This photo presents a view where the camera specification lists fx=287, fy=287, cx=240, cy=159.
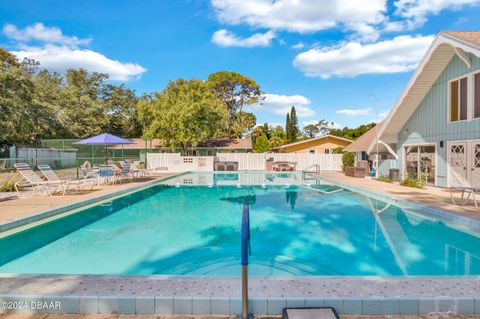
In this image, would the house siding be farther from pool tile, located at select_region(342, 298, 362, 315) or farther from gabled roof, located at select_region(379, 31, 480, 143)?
pool tile, located at select_region(342, 298, 362, 315)

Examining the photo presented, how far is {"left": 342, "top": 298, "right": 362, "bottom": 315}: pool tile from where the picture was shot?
9.56ft

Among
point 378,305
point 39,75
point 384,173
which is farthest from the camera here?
point 39,75

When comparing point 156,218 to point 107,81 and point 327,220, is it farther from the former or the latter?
point 107,81

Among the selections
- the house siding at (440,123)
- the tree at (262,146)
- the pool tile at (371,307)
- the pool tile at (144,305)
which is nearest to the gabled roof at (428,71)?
the house siding at (440,123)

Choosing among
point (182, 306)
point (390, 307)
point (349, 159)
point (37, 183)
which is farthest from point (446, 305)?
point (349, 159)

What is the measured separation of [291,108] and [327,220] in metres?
49.2

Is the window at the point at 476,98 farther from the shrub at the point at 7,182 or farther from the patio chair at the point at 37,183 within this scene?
the shrub at the point at 7,182

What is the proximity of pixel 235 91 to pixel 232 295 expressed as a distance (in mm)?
47370

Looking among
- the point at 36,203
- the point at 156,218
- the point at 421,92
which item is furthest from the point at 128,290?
the point at 421,92

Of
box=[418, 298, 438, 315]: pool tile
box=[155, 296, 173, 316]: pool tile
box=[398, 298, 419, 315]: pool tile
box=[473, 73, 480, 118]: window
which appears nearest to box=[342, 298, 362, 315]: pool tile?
box=[398, 298, 419, 315]: pool tile

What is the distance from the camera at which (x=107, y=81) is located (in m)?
41.4

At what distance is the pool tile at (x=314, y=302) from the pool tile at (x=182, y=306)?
47.5 inches

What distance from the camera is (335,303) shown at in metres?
2.95

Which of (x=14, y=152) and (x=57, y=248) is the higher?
(x=14, y=152)
